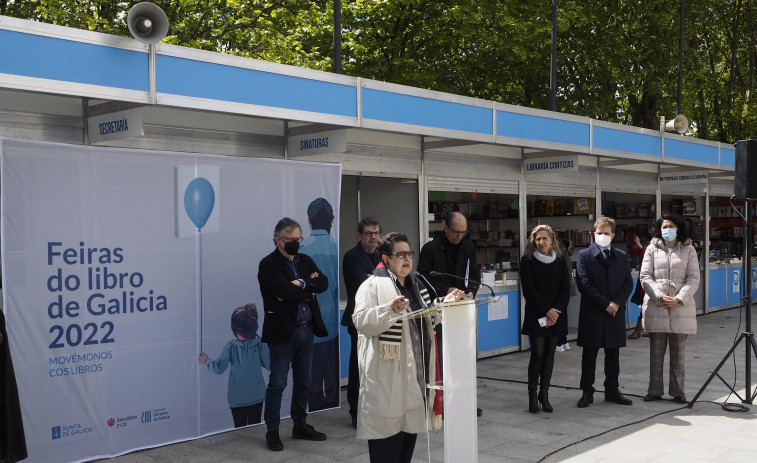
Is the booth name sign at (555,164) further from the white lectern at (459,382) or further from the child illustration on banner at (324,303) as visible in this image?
the white lectern at (459,382)

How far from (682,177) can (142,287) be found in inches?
411

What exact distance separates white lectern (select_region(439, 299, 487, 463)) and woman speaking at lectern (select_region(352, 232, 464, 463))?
0.11 meters

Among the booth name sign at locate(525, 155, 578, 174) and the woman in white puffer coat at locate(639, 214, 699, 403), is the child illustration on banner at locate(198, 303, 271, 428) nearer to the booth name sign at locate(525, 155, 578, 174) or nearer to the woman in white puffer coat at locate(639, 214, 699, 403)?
the woman in white puffer coat at locate(639, 214, 699, 403)

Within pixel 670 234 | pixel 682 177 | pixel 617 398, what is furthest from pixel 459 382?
pixel 682 177

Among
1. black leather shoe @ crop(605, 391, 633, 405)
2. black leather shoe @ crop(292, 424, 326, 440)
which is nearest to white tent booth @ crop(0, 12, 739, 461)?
black leather shoe @ crop(292, 424, 326, 440)

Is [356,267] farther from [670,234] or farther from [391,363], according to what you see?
[670,234]

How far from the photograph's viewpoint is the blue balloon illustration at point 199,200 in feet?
20.1

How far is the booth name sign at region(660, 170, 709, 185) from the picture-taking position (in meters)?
13.7

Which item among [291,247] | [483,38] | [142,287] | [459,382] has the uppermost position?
[483,38]

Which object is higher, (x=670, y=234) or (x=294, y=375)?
(x=670, y=234)

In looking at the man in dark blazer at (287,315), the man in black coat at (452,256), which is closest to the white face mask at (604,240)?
the man in black coat at (452,256)

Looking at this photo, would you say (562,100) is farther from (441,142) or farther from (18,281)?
(18,281)

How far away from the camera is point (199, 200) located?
617 centimetres

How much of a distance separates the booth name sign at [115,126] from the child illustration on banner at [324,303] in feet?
5.79
